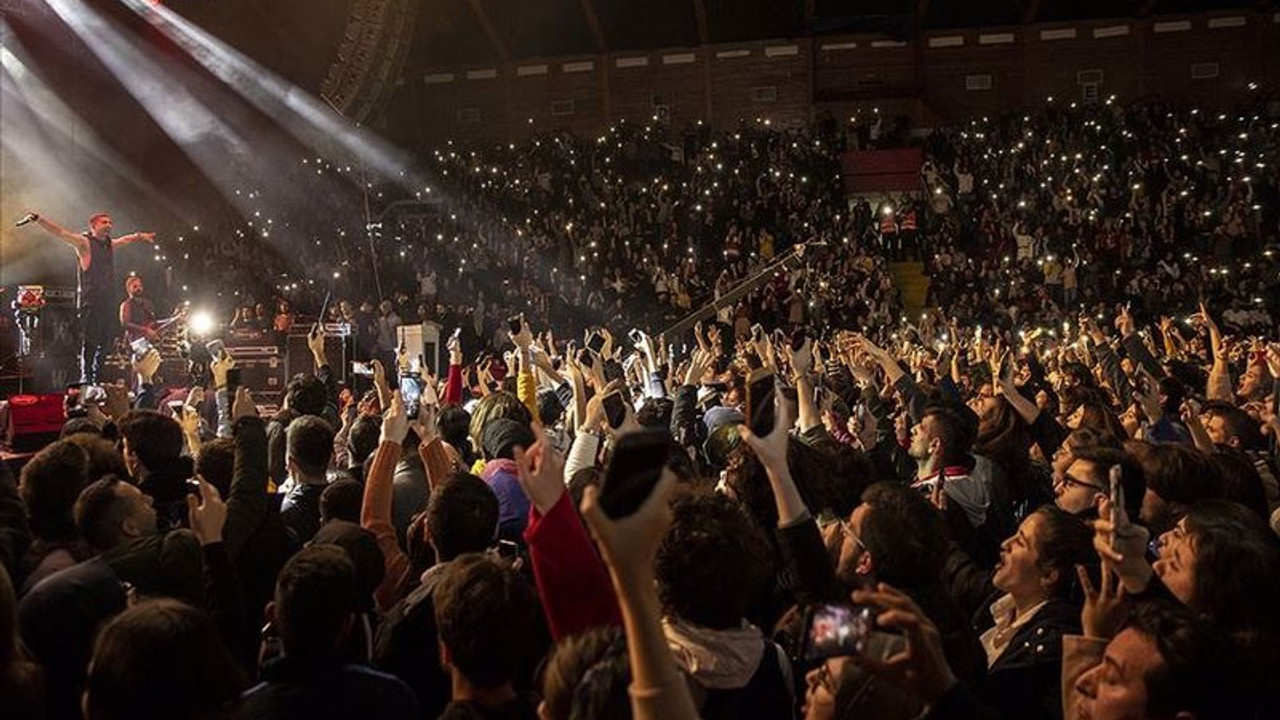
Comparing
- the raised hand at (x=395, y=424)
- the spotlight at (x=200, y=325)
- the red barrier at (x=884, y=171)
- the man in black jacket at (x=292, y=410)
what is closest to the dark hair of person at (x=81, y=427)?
the man in black jacket at (x=292, y=410)

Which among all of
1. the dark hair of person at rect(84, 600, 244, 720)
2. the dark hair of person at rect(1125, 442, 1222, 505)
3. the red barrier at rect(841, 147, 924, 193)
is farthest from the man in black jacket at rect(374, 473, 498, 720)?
the red barrier at rect(841, 147, 924, 193)

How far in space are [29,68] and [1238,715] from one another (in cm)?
1689

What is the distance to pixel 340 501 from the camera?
3.42 metres

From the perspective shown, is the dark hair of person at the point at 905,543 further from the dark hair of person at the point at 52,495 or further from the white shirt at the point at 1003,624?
the dark hair of person at the point at 52,495

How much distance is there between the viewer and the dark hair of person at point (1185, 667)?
5.50 feet

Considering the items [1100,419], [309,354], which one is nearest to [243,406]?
[1100,419]

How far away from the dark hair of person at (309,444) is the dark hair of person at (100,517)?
0.90 m

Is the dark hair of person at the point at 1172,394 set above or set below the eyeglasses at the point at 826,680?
above

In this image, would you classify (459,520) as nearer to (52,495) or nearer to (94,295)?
(52,495)

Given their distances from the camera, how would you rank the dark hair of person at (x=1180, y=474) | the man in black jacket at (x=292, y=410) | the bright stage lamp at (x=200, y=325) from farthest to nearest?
1. the bright stage lamp at (x=200, y=325)
2. the man in black jacket at (x=292, y=410)
3. the dark hair of person at (x=1180, y=474)

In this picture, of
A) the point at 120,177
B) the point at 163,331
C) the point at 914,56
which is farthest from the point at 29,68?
the point at 914,56

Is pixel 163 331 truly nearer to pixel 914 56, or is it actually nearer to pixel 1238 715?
pixel 1238 715

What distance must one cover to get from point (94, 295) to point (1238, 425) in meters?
9.77

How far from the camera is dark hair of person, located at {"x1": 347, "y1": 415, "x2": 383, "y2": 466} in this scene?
4.59m
